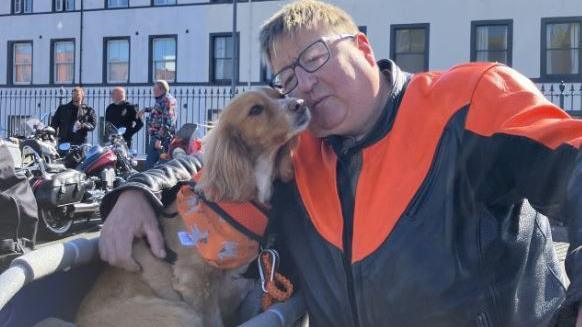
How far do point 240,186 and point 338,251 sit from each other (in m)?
0.84

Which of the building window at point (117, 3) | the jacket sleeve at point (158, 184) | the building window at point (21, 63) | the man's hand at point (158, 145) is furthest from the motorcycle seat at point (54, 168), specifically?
the building window at point (21, 63)

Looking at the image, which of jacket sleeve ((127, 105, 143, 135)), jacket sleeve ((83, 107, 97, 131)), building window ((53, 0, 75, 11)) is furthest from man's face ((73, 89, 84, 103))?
building window ((53, 0, 75, 11))

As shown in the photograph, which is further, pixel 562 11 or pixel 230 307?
pixel 562 11

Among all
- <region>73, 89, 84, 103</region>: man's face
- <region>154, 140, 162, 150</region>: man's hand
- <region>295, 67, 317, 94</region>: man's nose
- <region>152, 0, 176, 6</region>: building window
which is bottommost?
<region>154, 140, 162, 150</region>: man's hand

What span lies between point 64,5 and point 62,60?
2122 millimetres

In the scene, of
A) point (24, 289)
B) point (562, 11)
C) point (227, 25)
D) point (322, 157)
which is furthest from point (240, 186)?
point (227, 25)

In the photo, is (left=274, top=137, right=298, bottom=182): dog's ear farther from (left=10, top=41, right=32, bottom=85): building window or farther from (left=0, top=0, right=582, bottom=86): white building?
(left=10, top=41, right=32, bottom=85): building window

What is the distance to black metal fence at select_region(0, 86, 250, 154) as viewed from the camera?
2188 cm

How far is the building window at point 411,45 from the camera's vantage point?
2109cm

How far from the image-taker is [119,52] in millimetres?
24875

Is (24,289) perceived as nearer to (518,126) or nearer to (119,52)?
(518,126)

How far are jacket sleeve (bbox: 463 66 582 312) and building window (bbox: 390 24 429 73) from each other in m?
19.4

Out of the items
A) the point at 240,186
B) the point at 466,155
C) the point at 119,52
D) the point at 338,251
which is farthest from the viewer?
the point at 119,52

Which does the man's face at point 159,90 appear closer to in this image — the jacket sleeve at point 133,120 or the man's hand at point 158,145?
the man's hand at point 158,145
